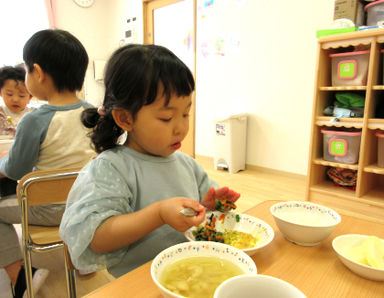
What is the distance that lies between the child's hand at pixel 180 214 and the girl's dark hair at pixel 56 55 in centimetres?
97

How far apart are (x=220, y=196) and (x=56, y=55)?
0.95m

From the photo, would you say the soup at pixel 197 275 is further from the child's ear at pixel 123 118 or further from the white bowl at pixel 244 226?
the child's ear at pixel 123 118

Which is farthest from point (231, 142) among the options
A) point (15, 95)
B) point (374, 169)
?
point (15, 95)

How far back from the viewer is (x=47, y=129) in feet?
3.93

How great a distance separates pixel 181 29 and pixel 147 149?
11.8 ft

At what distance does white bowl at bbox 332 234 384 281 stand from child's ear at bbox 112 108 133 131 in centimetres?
51

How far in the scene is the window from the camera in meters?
4.25

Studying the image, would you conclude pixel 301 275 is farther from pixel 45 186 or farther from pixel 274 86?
pixel 274 86

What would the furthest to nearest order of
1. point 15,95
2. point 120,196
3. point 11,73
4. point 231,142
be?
point 231,142, point 15,95, point 11,73, point 120,196

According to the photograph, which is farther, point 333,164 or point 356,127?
point 333,164

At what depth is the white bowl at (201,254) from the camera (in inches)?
17.7

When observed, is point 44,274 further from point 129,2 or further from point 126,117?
point 129,2

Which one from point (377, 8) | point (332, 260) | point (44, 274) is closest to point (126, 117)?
point (332, 260)

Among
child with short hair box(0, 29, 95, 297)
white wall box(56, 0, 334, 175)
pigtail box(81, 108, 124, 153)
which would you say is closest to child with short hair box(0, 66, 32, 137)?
child with short hair box(0, 29, 95, 297)
